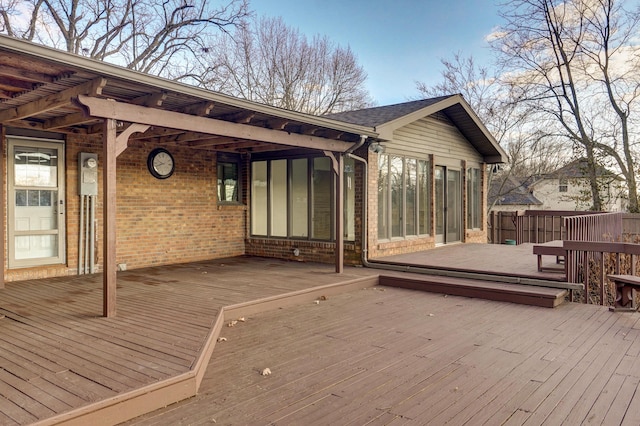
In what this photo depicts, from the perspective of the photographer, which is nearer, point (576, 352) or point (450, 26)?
point (576, 352)

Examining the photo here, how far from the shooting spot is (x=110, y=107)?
4387 mm

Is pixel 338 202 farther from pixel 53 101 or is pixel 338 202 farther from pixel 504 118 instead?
pixel 504 118

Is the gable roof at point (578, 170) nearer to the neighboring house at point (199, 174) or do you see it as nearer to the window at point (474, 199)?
the neighboring house at point (199, 174)

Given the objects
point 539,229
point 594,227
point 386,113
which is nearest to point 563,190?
point 539,229

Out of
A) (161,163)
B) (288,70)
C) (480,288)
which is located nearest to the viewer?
(480,288)

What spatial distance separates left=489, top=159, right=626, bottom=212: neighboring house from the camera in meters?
16.0

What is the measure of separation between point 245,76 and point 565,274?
643 inches

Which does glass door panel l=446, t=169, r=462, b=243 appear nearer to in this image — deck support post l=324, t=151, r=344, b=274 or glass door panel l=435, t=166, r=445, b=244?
glass door panel l=435, t=166, r=445, b=244

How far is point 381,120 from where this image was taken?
843 centimetres

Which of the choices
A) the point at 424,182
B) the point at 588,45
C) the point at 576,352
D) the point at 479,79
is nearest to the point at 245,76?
the point at 479,79

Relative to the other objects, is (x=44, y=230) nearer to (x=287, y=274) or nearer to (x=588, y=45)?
(x=287, y=274)

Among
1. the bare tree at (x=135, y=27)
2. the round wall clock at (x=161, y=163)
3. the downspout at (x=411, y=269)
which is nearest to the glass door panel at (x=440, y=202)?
→ the downspout at (x=411, y=269)

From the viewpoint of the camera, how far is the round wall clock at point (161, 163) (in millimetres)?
7953

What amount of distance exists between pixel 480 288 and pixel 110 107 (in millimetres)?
5291
